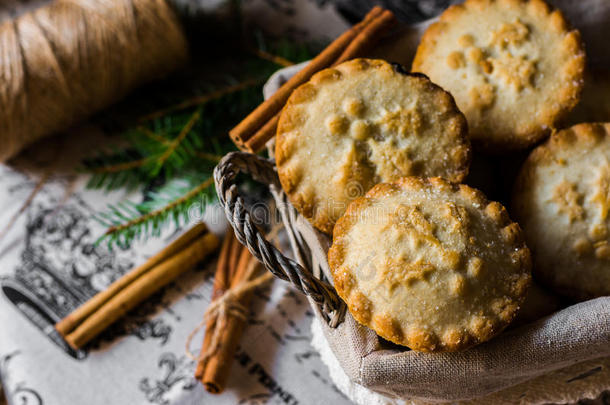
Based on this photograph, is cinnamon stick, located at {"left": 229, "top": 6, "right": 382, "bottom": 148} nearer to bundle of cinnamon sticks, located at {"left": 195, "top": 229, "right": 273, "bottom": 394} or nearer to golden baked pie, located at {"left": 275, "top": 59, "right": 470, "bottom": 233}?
golden baked pie, located at {"left": 275, "top": 59, "right": 470, "bottom": 233}

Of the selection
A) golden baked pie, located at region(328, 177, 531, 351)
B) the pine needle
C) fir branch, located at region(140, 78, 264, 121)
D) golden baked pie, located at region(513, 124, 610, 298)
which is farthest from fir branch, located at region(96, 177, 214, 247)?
golden baked pie, located at region(513, 124, 610, 298)

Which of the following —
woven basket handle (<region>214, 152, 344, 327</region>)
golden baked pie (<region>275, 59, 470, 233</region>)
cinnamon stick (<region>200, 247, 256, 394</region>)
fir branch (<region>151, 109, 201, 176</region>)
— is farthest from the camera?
fir branch (<region>151, 109, 201, 176</region>)

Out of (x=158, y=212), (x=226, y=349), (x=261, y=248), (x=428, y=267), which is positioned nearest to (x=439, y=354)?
(x=428, y=267)

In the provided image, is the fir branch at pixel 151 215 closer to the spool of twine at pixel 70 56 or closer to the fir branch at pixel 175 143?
the fir branch at pixel 175 143

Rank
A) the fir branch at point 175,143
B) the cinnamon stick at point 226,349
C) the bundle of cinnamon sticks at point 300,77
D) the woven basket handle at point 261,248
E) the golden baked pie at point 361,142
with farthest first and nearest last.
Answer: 1. the fir branch at point 175,143
2. the cinnamon stick at point 226,349
3. the bundle of cinnamon sticks at point 300,77
4. the golden baked pie at point 361,142
5. the woven basket handle at point 261,248

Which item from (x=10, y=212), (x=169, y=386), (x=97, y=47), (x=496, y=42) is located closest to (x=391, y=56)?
(x=496, y=42)

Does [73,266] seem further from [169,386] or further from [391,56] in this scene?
[391,56]

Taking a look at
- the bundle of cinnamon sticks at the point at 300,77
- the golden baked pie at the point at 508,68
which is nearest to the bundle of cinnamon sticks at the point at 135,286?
the bundle of cinnamon sticks at the point at 300,77

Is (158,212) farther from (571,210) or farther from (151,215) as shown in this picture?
(571,210)
